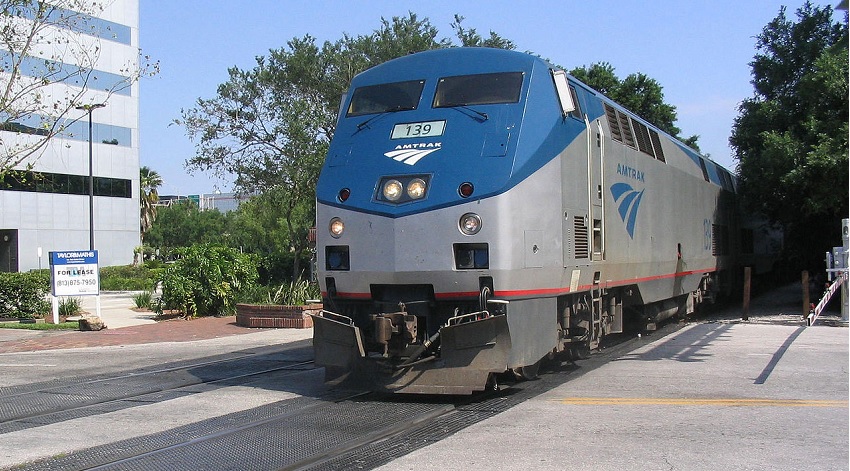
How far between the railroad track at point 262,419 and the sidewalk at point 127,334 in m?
5.70

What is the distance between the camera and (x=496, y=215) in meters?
8.53

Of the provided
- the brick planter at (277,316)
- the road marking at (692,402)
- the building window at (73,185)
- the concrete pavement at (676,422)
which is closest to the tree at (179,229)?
the building window at (73,185)

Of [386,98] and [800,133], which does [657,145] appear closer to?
[386,98]

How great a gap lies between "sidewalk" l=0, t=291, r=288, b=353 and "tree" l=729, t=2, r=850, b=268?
13031mm

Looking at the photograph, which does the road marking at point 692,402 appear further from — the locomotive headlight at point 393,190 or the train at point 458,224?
the locomotive headlight at point 393,190

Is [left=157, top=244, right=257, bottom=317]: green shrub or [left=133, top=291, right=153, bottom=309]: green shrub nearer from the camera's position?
[left=157, top=244, right=257, bottom=317]: green shrub

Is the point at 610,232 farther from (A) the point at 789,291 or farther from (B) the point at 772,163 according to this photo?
(A) the point at 789,291

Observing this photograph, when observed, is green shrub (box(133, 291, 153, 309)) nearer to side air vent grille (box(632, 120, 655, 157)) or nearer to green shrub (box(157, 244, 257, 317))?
green shrub (box(157, 244, 257, 317))

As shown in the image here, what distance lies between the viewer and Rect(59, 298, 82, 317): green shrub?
23.5 meters

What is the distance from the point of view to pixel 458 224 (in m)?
8.63

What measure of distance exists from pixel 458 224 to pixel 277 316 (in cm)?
1204

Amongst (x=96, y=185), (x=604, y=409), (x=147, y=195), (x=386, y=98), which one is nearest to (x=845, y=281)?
(x=604, y=409)

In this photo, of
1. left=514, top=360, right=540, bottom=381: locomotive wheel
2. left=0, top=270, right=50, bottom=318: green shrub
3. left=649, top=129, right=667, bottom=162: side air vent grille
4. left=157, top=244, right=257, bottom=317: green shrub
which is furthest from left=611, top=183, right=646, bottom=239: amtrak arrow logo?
left=0, top=270, right=50, bottom=318: green shrub

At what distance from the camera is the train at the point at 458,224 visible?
28.3 feet
